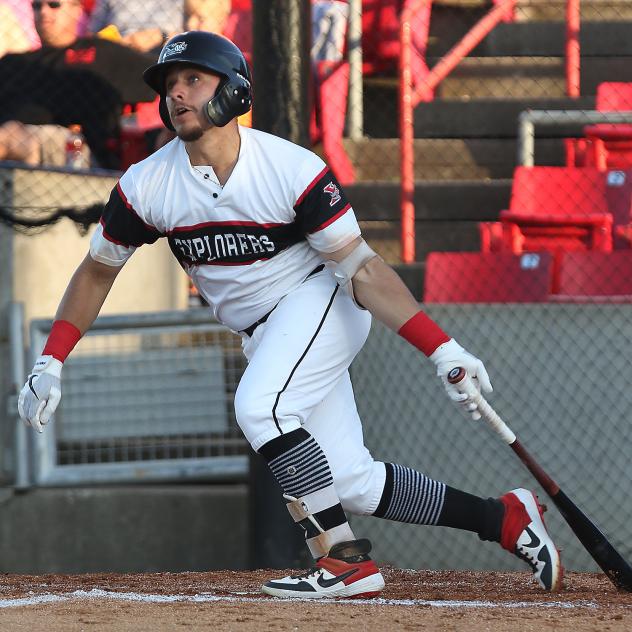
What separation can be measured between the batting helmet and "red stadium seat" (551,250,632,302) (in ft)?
9.07

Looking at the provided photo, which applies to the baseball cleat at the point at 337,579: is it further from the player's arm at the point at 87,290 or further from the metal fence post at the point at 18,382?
the metal fence post at the point at 18,382

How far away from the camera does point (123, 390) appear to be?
6746 mm

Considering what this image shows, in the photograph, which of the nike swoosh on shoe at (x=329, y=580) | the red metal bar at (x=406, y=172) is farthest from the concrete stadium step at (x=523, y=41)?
the nike swoosh on shoe at (x=329, y=580)

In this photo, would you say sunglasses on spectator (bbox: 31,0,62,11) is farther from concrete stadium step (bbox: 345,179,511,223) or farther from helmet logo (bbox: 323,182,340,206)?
helmet logo (bbox: 323,182,340,206)

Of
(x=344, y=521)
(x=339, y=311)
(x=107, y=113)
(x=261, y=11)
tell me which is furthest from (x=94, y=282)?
(x=107, y=113)

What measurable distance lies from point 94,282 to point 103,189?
3.48 metres

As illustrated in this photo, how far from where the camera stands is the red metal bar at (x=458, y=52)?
8.14 metres

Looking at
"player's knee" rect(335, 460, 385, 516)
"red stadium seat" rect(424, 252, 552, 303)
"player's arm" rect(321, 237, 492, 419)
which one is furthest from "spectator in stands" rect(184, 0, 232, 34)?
"player's knee" rect(335, 460, 385, 516)

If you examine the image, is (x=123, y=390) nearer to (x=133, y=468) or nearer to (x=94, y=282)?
(x=133, y=468)

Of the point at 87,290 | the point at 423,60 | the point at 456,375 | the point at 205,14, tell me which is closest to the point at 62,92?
the point at 205,14

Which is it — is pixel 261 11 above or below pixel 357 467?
above

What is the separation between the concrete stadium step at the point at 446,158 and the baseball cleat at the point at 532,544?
4.25 meters

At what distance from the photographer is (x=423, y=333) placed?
371 centimetres

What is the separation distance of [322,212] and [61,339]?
0.88 meters
